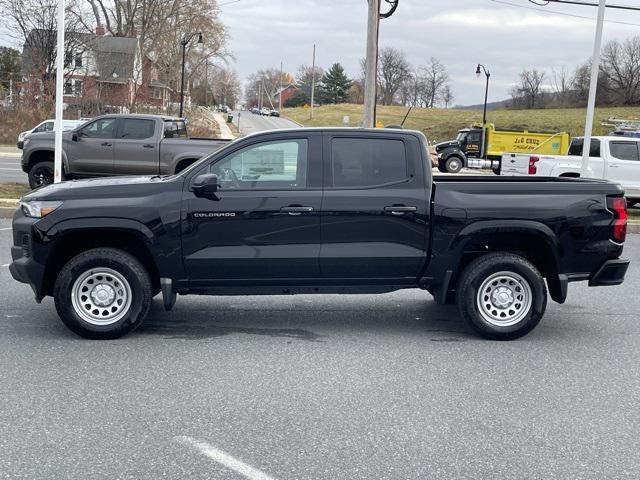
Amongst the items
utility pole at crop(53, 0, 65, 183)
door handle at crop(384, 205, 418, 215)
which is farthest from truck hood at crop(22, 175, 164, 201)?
utility pole at crop(53, 0, 65, 183)

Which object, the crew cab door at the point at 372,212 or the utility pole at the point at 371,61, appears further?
the utility pole at the point at 371,61

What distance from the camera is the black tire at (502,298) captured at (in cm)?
664

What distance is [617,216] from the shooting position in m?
6.76

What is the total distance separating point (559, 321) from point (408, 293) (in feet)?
6.19

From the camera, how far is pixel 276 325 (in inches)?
281

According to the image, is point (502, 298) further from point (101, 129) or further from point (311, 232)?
point (101, 129)

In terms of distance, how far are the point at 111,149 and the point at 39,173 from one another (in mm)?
1708

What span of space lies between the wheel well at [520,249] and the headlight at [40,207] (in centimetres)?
371

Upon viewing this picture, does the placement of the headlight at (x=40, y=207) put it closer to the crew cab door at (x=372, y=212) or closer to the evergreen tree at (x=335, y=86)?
the crew cab door at (x=372, y=212)

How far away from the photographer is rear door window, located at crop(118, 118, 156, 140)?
16.4 m

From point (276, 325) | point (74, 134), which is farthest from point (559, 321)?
point (74, 134)

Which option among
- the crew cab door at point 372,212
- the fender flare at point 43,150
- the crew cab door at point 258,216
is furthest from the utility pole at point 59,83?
the crew cab door at point 372,212

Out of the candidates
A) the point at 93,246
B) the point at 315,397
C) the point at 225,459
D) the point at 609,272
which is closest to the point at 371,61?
the point at 609,272

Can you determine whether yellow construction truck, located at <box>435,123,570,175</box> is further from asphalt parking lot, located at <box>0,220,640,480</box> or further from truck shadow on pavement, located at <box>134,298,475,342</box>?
asphalt parking lot, located at <box>0,220,640,480</box>
